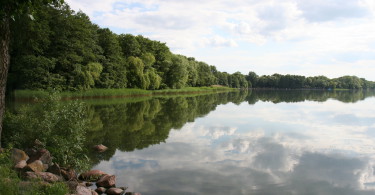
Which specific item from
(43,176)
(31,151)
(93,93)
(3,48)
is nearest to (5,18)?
(3,48)

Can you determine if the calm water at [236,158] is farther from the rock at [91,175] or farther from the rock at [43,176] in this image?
the rock at [43,176]

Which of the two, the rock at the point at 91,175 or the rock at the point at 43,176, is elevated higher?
the rock at the point at 43,176

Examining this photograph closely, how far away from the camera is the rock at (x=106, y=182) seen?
927cm

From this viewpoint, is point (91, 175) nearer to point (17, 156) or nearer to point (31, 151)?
point (17, 156)

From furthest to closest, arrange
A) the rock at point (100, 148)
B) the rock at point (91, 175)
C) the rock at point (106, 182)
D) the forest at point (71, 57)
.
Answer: the forest at point (71, 57)
the rock at point (100, 148)
the rock at point (91, 175)
the rock at point (106, 182)

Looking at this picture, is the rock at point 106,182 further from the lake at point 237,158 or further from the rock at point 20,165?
the rock at point 20,165

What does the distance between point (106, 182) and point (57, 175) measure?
1.46 meters

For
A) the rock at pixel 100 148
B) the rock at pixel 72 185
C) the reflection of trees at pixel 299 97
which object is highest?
the reflection of trees at pixel 299 97

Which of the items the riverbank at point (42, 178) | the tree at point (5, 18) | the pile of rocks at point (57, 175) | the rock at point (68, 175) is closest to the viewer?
the riverbank at point (42, 178)

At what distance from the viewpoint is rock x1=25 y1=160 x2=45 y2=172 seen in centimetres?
844

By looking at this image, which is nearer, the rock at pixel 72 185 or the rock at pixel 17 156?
the rock at pixel 72 185

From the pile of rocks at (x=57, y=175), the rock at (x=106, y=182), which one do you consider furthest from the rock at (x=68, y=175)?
the rock at (x=106, y=182)

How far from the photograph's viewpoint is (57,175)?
29.3 feet

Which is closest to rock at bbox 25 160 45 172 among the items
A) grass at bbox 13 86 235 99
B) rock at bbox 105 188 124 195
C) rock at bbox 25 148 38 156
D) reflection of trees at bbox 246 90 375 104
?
rock at bbox 25 148 38 156
